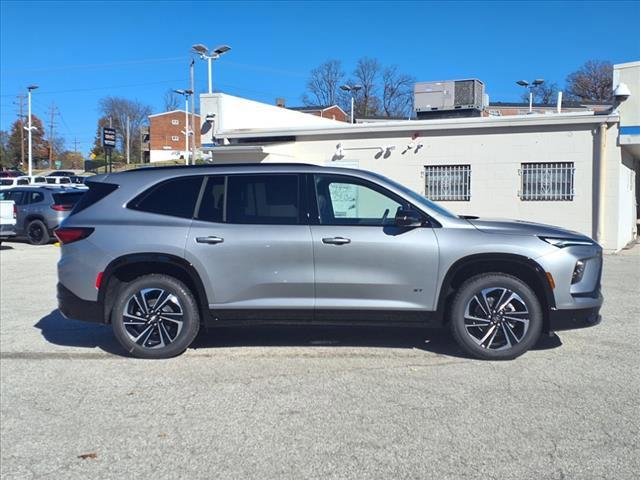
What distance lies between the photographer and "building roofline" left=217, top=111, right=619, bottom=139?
15.2 m

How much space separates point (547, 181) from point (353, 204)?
10956 mm

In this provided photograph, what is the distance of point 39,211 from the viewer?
18.7 m

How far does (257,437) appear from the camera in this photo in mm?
4363

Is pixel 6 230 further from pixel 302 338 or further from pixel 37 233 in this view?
pixel 302 338

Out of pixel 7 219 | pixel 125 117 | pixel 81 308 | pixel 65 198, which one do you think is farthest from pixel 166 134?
pixel 81 308

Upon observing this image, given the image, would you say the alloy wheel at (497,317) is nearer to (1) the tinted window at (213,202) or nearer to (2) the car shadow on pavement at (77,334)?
(1) the tinted window at (213,202)

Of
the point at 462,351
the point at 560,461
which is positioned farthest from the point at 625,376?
→ the point at 560,461

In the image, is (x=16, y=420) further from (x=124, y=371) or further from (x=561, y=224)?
(x=561, y=224)

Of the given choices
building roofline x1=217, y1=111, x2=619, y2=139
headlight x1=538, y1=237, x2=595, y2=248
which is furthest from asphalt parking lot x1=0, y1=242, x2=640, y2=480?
building roofline x1=217, y1=111, x2=619, y2=139

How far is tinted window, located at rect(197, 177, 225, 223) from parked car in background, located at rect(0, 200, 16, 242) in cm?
1257

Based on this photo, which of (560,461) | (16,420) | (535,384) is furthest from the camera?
(535,384)

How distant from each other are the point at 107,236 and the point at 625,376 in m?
4.87

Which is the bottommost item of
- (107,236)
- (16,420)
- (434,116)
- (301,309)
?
(16,420)

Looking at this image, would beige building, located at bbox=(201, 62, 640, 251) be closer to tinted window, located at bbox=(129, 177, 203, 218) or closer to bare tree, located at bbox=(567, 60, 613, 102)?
tinted window, located at bbox=(129, 177, 203, 218)
